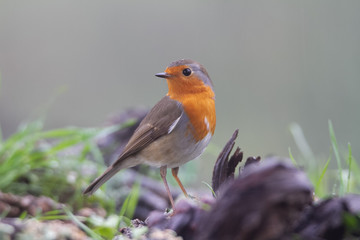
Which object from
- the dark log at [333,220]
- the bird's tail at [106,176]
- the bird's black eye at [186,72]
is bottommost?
the bird's tail at [106,176]

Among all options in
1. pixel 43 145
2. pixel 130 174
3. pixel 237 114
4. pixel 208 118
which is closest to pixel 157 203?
pixel 130 174

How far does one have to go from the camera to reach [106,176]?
225 centimetres

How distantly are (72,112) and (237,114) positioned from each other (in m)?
2.51

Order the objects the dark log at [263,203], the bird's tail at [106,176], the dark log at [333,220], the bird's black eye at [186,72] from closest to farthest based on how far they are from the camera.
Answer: the dark log at [263,203] → the dark log at [333,220] → the bird's tail at [106,176] → the bird's black eye at [186,72]

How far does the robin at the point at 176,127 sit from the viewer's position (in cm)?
224

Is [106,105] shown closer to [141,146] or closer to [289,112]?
[289,112]

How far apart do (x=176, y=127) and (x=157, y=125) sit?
0.38 ft

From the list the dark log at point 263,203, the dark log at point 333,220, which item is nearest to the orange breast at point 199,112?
the dark log at point 333,220

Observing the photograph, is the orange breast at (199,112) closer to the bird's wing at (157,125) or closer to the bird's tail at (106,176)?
the bird's wing at (157,125)

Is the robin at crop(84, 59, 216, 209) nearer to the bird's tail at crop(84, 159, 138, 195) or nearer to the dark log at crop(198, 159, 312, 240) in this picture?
the bird's tail at crop(84, 159, 138, 195)

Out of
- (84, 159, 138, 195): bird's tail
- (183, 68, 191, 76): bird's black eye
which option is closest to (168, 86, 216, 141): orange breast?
(183, 68, 191, 76): bird's black eye

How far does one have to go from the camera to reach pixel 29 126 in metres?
3.02

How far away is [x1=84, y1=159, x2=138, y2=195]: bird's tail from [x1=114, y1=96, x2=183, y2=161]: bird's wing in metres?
0.04

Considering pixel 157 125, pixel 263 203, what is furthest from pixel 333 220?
pixel 157 125
